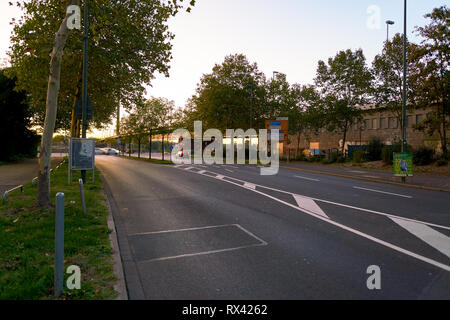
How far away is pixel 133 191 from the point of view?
41.9 ft

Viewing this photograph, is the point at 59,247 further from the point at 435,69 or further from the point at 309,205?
the point at 435,69

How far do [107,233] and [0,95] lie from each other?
2780 cm

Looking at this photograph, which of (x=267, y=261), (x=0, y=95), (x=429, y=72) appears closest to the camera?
(x=267, y=261)

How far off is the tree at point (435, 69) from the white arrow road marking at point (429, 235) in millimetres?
20080

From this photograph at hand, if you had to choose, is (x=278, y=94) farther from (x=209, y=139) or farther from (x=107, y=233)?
(x=107, y=233)

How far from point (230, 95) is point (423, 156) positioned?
25.2 m

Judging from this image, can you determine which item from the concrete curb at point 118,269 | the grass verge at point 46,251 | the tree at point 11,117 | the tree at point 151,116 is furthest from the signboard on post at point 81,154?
the tree at point 151,116

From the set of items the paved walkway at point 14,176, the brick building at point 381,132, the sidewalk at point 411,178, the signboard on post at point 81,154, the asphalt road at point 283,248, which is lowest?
the asphalt road at point 283,248

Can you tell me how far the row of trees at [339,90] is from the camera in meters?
23.5

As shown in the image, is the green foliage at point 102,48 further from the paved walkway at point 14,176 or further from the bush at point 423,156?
the bush at point 423,156

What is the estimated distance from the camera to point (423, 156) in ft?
83.3

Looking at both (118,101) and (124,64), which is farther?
(118,101)

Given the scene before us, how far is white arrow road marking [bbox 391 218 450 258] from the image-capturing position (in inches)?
219
